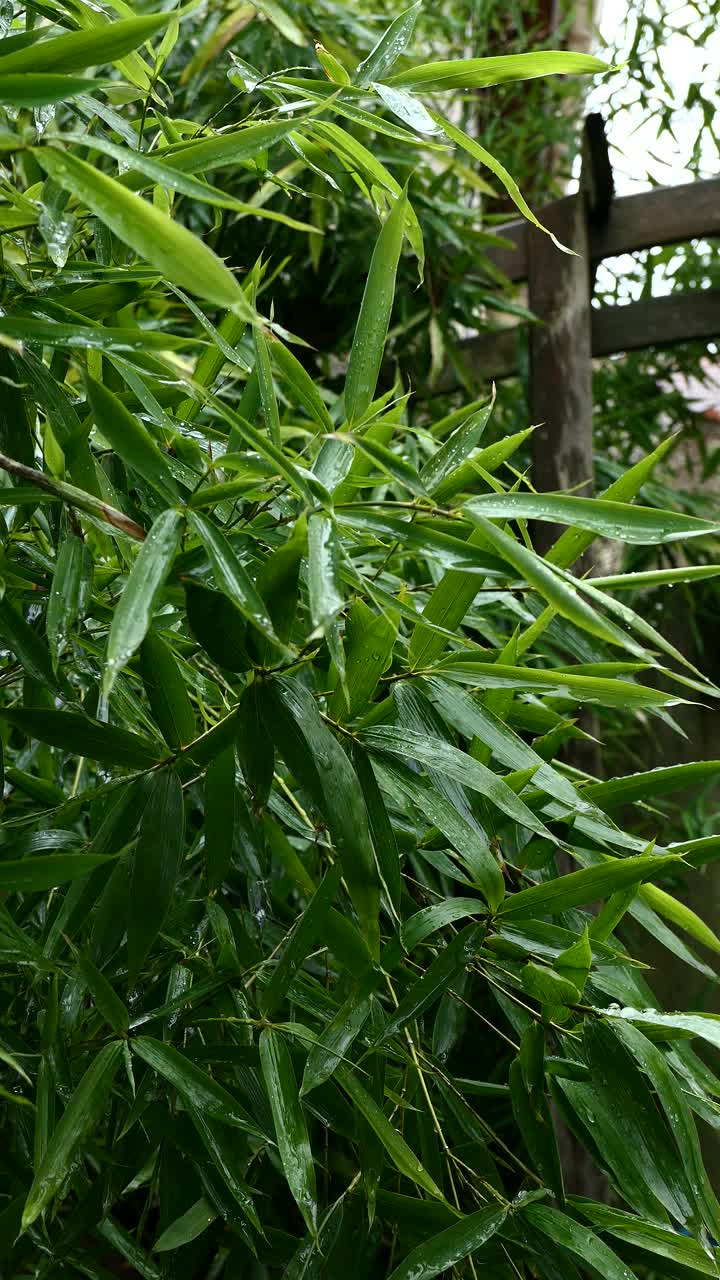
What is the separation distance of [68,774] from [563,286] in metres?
0.89

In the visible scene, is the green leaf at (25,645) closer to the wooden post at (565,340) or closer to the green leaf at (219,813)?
the green leaf at (219,813)

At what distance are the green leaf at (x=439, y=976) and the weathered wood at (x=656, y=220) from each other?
1.08 metres

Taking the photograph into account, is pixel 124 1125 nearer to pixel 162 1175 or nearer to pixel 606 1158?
pixel 162 1175

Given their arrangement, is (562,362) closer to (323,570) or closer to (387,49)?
(387,49)

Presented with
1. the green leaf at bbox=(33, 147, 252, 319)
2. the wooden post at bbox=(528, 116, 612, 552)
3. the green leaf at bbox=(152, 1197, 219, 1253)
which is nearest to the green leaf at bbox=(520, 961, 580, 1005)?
the green leaf at bbox=(152, 1197, 219, 1253)

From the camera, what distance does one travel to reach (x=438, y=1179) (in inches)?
23.4

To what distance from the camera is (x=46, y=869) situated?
0.50m

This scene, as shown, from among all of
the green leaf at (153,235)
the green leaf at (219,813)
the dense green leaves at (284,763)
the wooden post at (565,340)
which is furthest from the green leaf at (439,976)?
the wooden post at (565,340)

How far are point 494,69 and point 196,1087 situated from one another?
49 centimetres

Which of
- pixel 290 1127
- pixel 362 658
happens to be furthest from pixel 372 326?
pixel 290 1127

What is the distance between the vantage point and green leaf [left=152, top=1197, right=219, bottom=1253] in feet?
1.81

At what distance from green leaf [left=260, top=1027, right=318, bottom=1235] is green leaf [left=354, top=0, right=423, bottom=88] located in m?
0.47

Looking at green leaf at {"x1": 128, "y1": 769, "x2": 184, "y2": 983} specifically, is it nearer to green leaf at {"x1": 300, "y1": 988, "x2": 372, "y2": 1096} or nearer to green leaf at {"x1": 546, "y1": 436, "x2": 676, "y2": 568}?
green leaf at {"x1": 300, "y1": 988, "x2": 372, "y2": 1096}

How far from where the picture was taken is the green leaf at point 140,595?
37cm
